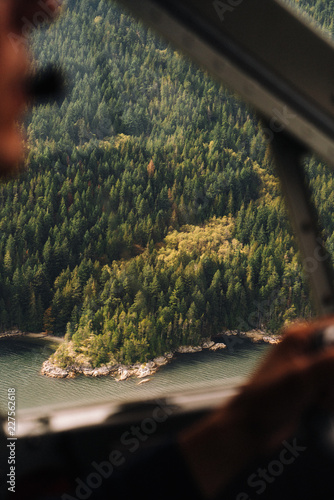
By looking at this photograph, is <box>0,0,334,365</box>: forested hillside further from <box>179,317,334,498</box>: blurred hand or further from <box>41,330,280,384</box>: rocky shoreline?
Answer: <box>179,317,334,498</box>: blurred hand

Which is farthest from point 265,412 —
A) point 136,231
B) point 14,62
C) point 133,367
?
point 14,62

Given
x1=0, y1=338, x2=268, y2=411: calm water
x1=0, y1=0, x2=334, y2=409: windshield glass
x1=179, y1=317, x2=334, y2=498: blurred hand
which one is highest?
x1=0, y1=0, x2=334, y2=409: windshield glass

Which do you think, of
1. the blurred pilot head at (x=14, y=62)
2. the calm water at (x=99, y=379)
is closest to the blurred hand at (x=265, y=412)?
the calm water at (x=99, y=379)

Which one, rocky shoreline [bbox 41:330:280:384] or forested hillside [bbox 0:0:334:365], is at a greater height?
forested hillside [bbox 0:0:334:365]

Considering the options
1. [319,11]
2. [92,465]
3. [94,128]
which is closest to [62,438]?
[92,465]

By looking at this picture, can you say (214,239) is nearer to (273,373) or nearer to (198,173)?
(198,173)

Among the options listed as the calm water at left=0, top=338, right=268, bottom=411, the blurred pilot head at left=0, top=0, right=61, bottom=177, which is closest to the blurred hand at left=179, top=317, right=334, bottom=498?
the calm water at left=0, top=338, right=268, bottom=411

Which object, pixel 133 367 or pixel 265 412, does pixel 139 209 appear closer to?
pixel 133 367
